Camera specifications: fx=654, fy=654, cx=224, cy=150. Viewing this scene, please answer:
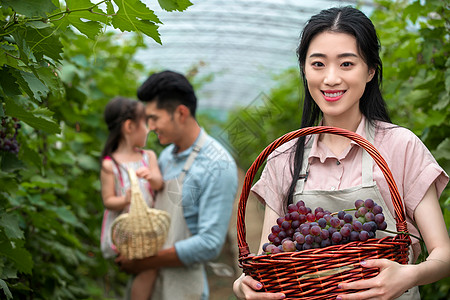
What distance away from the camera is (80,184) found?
210 inches

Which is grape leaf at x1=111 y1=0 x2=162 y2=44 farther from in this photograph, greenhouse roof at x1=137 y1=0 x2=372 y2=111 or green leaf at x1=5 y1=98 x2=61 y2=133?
greenhouse roof at x1=137 y1=0 x2=372 y2=111

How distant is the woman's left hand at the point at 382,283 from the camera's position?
1.65 metres

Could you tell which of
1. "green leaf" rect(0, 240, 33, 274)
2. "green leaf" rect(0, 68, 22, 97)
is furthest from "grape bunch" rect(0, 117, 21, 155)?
"green leaf" rect(0, 68, 22, 97)

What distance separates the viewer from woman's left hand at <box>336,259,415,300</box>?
1653 millimetres

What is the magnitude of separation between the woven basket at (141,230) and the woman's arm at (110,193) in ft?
1.36

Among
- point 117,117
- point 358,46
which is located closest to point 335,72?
point 358,46

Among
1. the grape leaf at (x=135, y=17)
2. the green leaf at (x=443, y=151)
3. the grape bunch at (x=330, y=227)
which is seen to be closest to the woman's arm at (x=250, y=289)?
the grape bunch at (x=330, y=227)

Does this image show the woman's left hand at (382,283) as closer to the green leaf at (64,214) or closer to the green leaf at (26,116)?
the green leaf at (26,116)

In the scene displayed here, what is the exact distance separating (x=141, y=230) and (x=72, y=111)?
991 mm

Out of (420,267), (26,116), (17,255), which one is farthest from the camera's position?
(17,255)

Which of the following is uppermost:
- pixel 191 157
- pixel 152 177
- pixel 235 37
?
pixel 235 37

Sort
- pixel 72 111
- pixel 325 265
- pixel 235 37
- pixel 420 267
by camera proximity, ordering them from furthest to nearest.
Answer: pixel 235 37, pixel 72 111, pixel 420 267, pixel 325 265

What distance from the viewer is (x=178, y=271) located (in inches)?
148

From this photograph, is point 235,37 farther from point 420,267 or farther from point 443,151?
point 420,267
